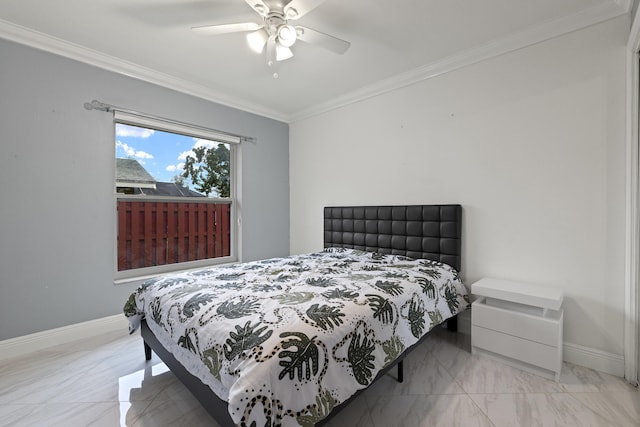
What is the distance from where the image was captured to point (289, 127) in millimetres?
4309

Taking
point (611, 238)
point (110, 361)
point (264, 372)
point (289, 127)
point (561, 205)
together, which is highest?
point (289, 127)

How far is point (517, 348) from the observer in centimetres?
196

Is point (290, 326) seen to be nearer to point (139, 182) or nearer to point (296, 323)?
point (296, 323)

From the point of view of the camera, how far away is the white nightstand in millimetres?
1847

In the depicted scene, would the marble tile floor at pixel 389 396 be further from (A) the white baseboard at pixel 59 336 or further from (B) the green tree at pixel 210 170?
(B) the green tree at pixel 210 170

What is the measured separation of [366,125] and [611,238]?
2417 mm

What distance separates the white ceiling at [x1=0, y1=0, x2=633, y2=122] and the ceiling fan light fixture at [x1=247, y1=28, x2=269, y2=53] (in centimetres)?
20

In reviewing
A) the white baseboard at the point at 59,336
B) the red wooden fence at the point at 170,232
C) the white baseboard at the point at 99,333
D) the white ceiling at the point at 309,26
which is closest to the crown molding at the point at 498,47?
the white ceiling at the point at 309,26

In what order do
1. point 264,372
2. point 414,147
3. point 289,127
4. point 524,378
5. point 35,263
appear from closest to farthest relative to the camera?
point 264,372
point 524,378
point 35,263
point 414,147
point 289,127

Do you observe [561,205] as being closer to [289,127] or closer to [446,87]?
[446,87]

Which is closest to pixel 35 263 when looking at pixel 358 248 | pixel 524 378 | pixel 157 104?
pixel 157 104

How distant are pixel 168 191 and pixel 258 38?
6.68ft

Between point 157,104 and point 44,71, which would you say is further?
point 157,104

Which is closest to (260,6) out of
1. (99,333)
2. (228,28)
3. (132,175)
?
(228,28)
